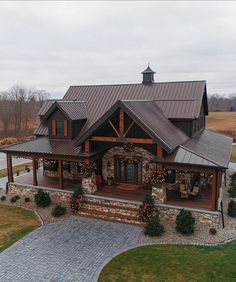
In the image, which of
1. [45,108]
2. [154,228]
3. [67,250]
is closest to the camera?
[67,250]

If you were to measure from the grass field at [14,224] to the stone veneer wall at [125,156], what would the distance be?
5650 mm

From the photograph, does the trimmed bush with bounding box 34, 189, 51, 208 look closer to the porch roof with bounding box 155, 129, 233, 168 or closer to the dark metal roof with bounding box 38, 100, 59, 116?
the porch roof with bounding box 155, 129, 233, 168

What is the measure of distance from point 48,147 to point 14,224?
5.54 metres

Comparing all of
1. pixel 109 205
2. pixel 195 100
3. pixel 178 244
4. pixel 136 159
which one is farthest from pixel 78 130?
pixel 178 244

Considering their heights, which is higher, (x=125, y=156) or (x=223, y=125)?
(x=125, y=156)

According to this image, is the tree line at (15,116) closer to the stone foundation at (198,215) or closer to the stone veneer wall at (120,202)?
the stone veneer wall at (120,202)

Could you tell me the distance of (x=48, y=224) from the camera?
15.6m

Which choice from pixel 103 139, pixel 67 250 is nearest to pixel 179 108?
pixel 103 139

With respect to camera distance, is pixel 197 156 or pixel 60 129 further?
pixel 60 129

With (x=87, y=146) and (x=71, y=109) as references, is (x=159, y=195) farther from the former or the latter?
(x=71, y=109)

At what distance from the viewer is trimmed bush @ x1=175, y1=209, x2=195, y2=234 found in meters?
14.0

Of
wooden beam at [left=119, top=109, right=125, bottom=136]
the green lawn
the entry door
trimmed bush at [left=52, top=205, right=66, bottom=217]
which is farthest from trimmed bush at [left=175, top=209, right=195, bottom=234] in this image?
trimmed bush at [left=52, top=205, right=66, bottom=217]

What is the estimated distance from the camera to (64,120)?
19.9 meters

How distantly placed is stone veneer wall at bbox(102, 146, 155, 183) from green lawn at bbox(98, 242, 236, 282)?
6.35 meters
